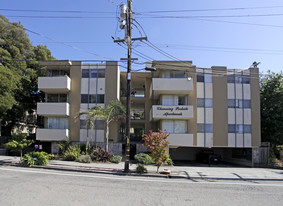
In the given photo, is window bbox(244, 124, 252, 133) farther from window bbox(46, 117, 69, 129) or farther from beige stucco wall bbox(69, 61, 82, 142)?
window bbox(46, 117, 69, 129)

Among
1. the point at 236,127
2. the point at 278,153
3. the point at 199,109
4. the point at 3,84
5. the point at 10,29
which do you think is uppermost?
the point at 10,29

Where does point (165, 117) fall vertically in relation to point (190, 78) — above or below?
below

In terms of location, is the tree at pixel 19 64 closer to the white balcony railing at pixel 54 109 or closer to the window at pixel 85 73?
the white balcony railing at pixel 54 109

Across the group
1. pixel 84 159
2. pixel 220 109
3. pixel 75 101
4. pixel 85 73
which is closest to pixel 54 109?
pixel 75 101

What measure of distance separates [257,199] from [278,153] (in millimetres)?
16741

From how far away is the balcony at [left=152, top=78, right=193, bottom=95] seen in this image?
61.0 ft

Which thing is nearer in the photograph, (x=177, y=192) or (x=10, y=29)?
(x=177, y=192)

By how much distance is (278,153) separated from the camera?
20.0 meters

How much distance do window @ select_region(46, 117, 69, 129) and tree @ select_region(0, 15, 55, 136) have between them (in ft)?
12.7

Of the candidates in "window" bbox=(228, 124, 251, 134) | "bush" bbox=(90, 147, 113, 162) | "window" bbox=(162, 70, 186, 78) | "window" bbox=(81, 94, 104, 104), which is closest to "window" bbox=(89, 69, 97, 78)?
"window" bbox=(81, 94, 104, 104)

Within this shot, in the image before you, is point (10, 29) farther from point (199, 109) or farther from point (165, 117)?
point (199, 109)

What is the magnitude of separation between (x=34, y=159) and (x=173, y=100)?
43.7 ft

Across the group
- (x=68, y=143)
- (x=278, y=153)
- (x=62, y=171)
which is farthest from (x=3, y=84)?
(x=278, y=153)

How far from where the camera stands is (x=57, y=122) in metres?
20.0
